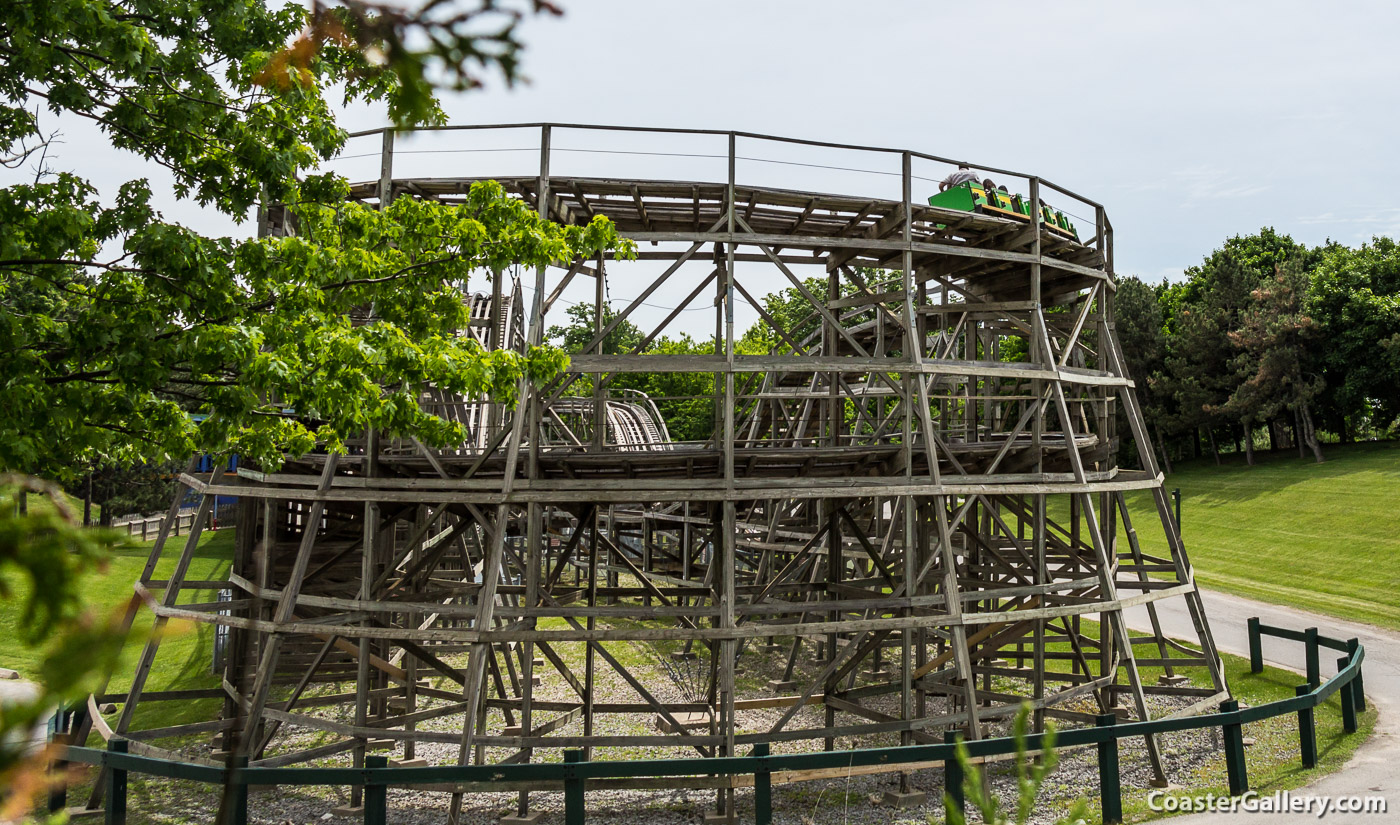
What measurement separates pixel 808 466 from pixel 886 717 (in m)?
3.76

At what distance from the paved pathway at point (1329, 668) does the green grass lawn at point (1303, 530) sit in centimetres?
172

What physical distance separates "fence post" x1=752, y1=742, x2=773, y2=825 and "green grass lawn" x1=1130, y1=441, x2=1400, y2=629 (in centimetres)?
2176

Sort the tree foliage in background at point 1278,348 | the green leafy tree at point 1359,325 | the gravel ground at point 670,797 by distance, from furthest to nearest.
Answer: the tree foliage in background at point 1278,348, the green leafy tree at point 1359,325, the gravel ground at point 670,797

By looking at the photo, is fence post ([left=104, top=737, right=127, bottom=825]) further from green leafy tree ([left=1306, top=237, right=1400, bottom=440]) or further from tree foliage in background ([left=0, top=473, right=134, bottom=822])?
green leafy tree ([left=1306, top=237, right=1400, bottom=440])

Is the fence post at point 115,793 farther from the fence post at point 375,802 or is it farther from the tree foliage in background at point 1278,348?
the tree foliage in background at point 1278,348

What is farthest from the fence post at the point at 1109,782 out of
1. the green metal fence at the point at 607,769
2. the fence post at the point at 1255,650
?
the fence post at the point at 1255,650

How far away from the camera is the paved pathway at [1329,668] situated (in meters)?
10.7

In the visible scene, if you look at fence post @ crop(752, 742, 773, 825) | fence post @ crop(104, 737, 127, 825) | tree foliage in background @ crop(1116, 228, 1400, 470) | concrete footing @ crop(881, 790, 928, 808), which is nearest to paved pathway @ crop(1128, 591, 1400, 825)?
concrete footing @ crop(881, 790, 928, 808)

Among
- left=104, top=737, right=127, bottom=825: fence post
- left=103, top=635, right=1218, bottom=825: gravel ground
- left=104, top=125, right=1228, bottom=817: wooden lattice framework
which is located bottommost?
left=103, top=635, right=1218, bottom=825: gravel ground

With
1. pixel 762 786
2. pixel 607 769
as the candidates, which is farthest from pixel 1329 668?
pixel 607 769

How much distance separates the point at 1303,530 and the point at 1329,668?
20.8 meters

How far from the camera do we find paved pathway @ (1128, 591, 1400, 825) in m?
10.7
